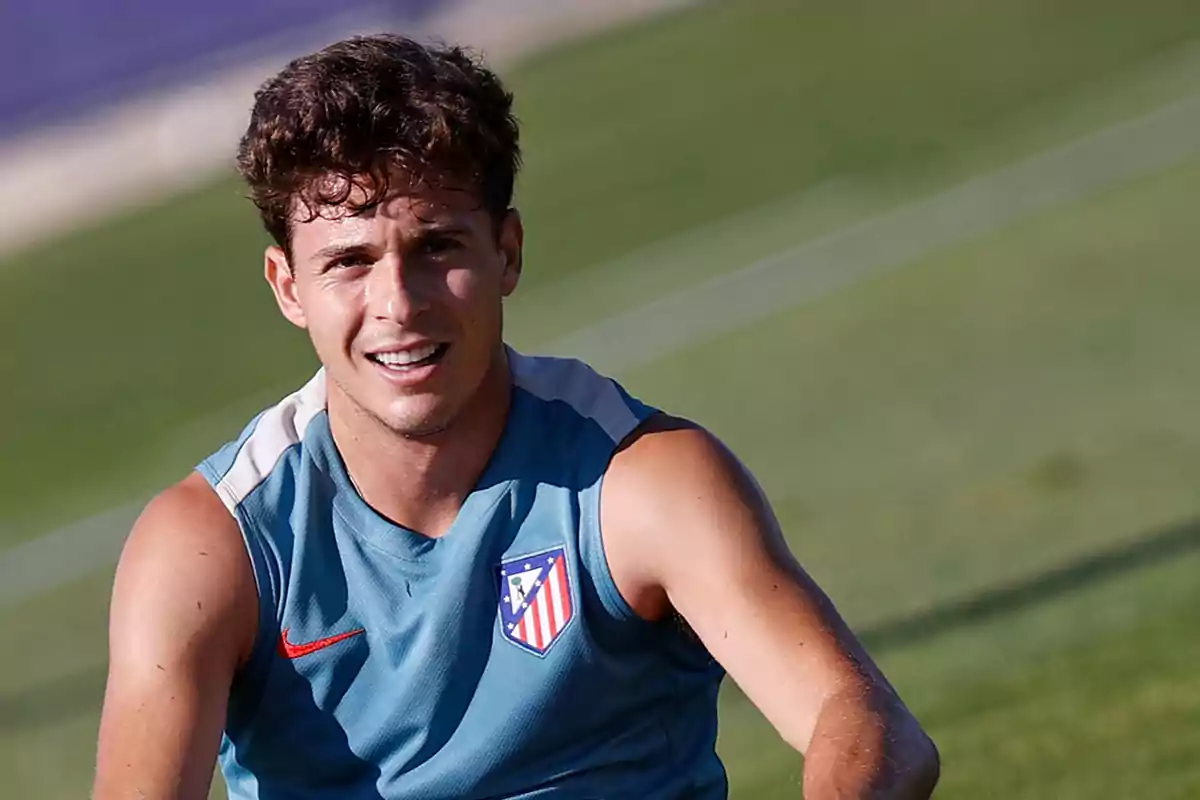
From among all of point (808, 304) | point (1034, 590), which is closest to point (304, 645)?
point (1034, 590)

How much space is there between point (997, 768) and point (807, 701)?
2.42 meters

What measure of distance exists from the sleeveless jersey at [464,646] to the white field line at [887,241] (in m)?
5.67

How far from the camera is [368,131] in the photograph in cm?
393

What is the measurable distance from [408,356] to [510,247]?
32 centimetres

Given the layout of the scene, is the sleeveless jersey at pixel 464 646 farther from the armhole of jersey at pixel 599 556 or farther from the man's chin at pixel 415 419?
the man's chin at pixel 415 419

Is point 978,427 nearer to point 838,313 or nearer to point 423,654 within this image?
point 838,313

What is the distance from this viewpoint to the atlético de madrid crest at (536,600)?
156 inches

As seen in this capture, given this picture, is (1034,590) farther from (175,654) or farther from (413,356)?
(175,654)

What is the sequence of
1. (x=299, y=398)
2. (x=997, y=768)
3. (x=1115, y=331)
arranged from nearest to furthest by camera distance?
(x=299, y=398), (x=997, y=768), (x=1115, y=331)

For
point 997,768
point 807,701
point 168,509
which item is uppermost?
point 168,509

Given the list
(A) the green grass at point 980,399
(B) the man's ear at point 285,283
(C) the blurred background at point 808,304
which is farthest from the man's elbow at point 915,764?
(A) the green grass at point 980,399

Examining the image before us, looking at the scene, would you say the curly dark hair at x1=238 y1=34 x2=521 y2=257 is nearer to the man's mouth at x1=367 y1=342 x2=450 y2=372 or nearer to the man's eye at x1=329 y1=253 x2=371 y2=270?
the man's eye at x1=329 y1=253 x2=371 y2=270

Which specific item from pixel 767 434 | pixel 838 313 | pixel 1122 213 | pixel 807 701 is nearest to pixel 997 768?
pixel 807 701

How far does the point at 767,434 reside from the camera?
885cm
